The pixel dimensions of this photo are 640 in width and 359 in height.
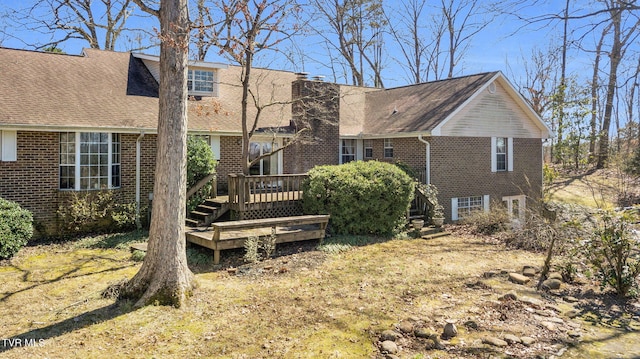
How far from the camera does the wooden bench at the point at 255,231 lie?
9.54 metres

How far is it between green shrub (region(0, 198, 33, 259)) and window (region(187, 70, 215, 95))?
25.8 feet

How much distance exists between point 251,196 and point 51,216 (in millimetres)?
5687

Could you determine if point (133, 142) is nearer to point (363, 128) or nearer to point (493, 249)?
point (363, 128)

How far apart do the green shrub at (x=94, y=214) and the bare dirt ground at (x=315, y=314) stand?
7.61 ft

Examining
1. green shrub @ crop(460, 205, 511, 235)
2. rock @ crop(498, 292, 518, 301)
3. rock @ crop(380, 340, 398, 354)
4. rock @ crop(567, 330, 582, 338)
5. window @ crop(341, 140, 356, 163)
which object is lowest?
rock @ crop(567, 330, 582, 338)

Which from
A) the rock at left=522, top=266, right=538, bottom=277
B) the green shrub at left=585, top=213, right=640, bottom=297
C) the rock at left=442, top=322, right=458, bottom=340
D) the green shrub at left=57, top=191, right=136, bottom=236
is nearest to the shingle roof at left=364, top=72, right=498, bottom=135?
the rock at left=522, top=266, right=538, bottom=277

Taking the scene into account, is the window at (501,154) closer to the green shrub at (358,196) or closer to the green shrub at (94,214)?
the green shrub at (358,196)

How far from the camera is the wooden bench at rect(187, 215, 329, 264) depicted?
954cm

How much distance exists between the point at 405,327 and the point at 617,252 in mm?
4279

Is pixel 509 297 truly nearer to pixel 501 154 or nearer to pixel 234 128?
pixel 234 128

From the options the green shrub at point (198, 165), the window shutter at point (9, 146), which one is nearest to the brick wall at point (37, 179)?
the window shutter at point (9, 146)

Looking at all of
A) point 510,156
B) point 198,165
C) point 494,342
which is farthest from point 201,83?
point 494,342

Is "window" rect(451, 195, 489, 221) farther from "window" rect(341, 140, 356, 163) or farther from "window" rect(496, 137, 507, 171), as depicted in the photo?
"window" rect(341, 140, 356, 163)

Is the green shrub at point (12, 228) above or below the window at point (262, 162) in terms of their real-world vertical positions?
below
